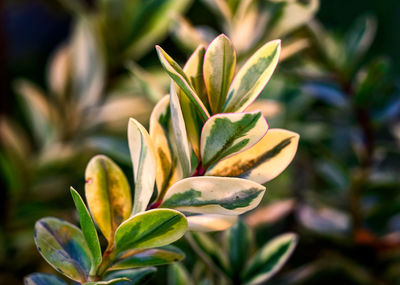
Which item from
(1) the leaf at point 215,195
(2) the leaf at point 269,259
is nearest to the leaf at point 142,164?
(1) the leaf at point 215,195

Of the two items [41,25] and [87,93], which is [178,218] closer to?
[87,93]

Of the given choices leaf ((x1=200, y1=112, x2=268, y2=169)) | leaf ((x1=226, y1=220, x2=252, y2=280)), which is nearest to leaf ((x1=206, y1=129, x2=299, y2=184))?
leaf ((x1=200, y1=112, x2=268, y2=169))

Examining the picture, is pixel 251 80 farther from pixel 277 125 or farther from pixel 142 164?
pixel 277 125

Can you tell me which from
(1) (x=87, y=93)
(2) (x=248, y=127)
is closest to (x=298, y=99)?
(1) (x=87, y=93)

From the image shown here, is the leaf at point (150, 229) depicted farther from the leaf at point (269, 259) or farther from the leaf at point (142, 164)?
the leaf at point (269, 259)

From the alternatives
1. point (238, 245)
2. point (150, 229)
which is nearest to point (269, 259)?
point (238, 245)

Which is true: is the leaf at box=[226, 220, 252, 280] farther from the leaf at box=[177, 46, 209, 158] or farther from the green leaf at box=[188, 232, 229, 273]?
the leaf at box=[177, 46, 209, 158]
